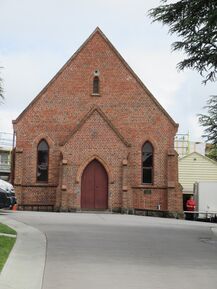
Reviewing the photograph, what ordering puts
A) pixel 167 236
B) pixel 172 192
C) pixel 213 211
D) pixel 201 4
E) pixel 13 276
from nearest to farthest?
pixel 13 276
pixel 201 4
pixel 167 236
pixel 172 192
pixel 213 211

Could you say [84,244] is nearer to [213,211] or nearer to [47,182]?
[47,182]

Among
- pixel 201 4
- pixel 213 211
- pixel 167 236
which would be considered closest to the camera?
pixel 201 4

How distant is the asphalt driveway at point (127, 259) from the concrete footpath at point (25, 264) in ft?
0.59

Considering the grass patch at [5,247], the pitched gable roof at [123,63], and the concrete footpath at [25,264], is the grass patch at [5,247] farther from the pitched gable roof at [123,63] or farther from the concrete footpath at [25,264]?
the pitched gable roof at [123,63]

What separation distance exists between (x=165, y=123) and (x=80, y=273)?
26916mm

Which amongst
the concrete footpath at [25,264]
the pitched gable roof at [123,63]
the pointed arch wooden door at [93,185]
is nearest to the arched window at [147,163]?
the pitched gable roof at [123,63]

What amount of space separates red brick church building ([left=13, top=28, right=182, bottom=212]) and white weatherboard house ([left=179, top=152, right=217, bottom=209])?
50.7ft

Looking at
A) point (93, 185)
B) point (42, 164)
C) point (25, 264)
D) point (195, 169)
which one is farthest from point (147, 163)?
point (25, 264)

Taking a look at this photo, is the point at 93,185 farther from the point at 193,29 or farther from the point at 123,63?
the point at 193,29

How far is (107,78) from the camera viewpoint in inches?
1464

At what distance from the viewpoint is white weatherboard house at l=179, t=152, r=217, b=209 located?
51.6m

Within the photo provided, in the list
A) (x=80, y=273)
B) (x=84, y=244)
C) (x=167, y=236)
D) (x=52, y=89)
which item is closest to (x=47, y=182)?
(x=52, y=89)

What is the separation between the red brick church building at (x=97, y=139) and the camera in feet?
113

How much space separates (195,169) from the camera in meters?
52.0
